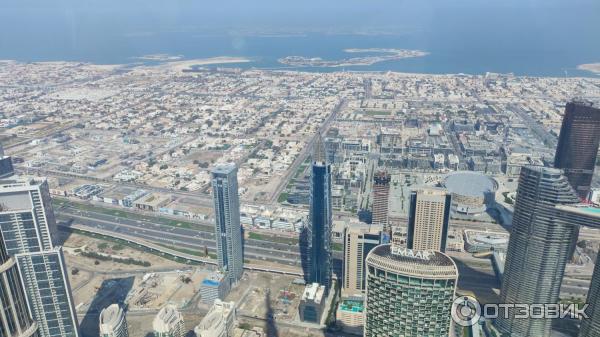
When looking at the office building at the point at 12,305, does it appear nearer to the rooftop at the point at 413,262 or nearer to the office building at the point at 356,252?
the rooftop at the point at 413,262

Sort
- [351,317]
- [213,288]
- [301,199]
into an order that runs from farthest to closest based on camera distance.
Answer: [301,199] < [213,288] < [351,317]

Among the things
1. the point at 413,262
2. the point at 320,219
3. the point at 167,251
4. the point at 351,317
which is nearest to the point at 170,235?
the point at 167,251

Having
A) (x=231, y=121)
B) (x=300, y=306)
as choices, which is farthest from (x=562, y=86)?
(x=300, y=306)

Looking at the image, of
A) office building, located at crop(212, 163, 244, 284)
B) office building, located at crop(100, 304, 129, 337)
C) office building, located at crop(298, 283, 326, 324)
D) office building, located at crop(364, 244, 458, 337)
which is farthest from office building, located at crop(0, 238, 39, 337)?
office building, located at crop(298, 283, 326, 324)

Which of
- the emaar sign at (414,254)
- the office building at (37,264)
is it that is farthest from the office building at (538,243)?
the office building at (37,264)

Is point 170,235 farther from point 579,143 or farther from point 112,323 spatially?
point 579,143

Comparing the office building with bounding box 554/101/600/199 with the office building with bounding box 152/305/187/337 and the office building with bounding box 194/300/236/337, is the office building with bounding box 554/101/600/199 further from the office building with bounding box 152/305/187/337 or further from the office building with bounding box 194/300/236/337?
the office building with bounding box 152/305/187/337
